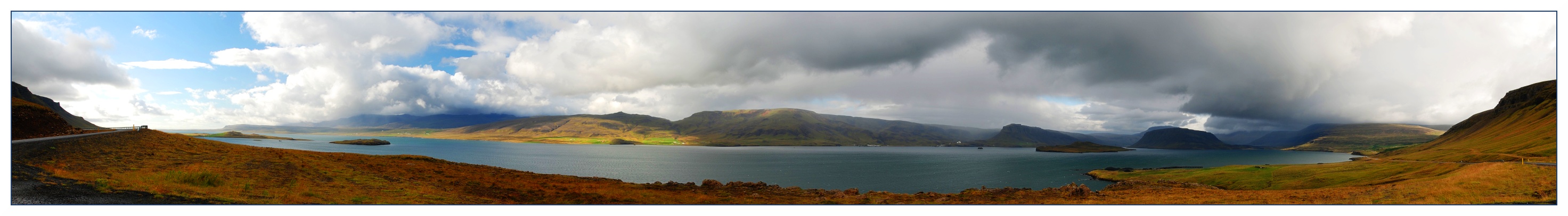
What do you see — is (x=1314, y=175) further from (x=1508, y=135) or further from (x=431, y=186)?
(x=431, y=186)

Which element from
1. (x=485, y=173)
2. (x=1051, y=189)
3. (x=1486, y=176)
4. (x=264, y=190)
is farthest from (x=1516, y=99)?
(x=264, y=190)

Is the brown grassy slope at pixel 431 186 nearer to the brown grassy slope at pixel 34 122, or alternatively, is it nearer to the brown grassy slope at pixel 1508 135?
the brown grassy slope at pixel 34 122

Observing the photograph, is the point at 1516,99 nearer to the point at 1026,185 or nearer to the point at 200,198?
the point at 1026,185

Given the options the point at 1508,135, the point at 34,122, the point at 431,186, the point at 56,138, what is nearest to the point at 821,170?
the point at 431,186

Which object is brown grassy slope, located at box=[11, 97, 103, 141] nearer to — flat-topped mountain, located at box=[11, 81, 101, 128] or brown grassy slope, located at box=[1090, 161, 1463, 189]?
flat-topped mountain, located at box=[11, 81, 101, 128]

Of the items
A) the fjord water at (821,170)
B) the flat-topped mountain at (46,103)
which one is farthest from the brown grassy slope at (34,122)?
the fjord water at (821,170)
